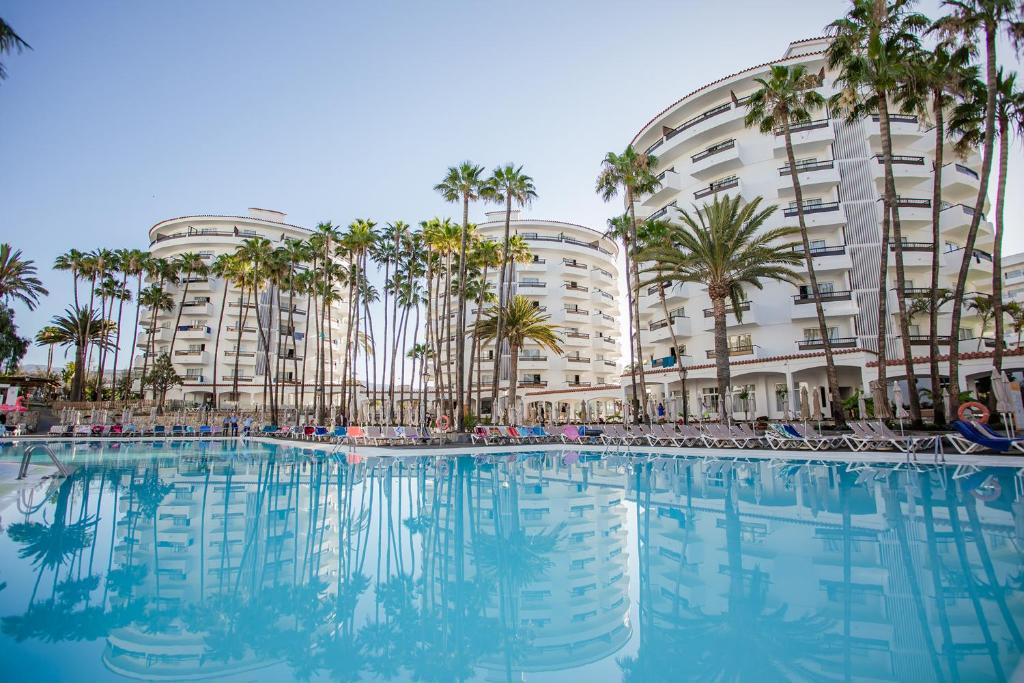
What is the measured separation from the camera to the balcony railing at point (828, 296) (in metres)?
32.1

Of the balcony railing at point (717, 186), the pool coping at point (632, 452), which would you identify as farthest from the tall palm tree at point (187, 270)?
the balcony railing at point (717, 186)

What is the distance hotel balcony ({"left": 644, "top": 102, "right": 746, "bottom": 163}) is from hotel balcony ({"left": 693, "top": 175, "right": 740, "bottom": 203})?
11.7ft

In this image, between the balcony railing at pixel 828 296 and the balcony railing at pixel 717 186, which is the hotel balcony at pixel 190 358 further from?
the balcony railing at pixel 828 296

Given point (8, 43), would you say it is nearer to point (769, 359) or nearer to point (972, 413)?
point (972, 413)

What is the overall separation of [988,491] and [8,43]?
22733 mm

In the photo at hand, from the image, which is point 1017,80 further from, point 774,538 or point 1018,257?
point 1018,257

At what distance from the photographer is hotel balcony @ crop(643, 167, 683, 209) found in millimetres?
40531

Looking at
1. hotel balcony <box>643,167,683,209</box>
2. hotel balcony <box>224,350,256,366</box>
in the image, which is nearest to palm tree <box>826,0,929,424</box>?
hotel balcony <box>643,167,683,209</box>

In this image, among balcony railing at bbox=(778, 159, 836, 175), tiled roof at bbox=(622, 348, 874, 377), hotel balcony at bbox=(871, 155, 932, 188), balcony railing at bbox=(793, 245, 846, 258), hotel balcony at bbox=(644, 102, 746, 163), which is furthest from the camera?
hotel balcony at bbox=(644, 102, 746, 163)

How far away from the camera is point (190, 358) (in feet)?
176

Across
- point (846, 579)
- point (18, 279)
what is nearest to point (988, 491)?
point (846, 579)

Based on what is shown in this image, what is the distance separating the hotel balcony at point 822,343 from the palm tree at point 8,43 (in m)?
35.2

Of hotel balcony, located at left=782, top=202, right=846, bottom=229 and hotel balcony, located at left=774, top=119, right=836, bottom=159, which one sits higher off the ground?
hotel balcony, located at left=774, top=119, right=836, bottom=159

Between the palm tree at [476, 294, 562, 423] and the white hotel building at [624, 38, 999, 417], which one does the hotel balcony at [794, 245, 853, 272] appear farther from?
the palm tree at [476, 294, 562, 423]
